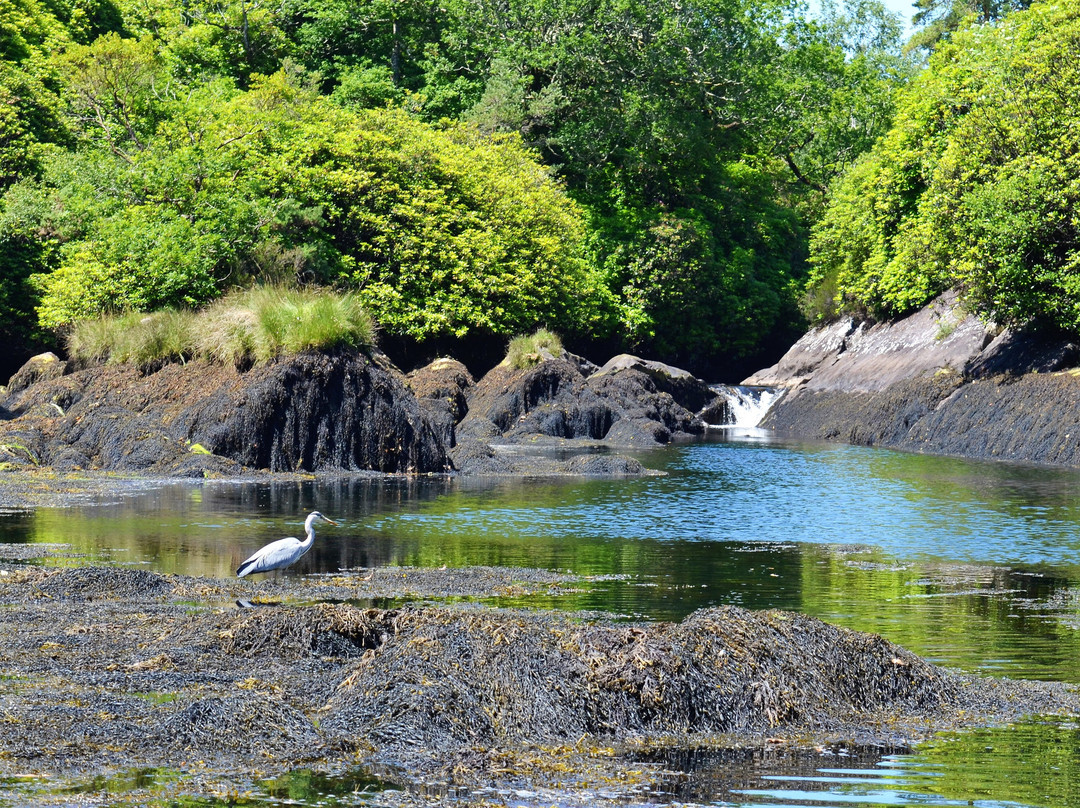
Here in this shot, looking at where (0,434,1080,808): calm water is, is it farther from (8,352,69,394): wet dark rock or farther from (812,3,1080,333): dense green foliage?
(8,352,69,394): wet dark rock

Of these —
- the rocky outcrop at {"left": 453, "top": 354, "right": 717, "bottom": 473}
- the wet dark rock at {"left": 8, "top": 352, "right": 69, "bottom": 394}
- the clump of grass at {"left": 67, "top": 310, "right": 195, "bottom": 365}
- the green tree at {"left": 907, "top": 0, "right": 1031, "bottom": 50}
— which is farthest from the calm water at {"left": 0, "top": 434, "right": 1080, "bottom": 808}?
the green tree at {"left": 907, "top": 0, "right": 1031, "bottom": 50}

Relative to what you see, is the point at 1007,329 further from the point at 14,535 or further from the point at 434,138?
the point at 14,535

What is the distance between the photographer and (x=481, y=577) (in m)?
15.6

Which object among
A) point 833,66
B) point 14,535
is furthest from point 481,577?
point 833,66

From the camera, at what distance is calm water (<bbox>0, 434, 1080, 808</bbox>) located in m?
8.41

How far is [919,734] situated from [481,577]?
23.4 feet

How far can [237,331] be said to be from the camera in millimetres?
29219

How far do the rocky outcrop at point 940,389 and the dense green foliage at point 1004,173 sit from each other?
149 centimetres

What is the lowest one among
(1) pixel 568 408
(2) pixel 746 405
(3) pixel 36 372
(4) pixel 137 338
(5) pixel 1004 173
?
(1) pixel 568 408

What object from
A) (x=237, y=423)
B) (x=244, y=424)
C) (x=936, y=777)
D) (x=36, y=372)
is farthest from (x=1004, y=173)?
(x=936, y=777)

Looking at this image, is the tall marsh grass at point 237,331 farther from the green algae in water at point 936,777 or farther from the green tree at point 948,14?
the green tree at point 948,14

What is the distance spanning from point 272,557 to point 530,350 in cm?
3023

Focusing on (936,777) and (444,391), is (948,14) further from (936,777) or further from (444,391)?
(936,777)

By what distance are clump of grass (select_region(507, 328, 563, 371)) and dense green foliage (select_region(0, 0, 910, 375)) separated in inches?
113
